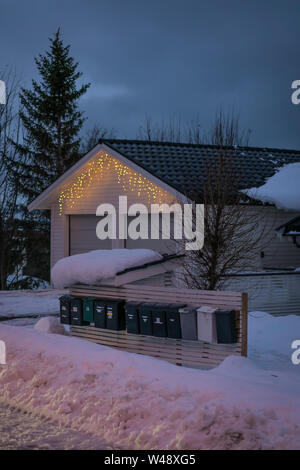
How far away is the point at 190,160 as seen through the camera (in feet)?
67.3

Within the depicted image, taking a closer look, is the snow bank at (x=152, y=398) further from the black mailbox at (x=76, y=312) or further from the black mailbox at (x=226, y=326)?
the black mailbox at (x=76, y=312)

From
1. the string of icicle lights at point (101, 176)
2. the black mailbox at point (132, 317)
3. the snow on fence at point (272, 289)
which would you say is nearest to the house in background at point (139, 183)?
the string of icicle lights at point (101, 176)

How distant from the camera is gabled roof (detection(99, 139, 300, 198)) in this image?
18.7 m

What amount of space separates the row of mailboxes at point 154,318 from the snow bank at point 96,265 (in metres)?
0.41

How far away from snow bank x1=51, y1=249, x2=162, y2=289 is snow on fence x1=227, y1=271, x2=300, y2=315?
428 cm

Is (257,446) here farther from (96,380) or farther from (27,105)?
(27,105)

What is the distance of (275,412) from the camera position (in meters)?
5.94

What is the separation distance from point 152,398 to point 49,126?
31567 mm

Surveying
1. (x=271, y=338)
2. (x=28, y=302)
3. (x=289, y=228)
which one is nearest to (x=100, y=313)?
(x=271, y=338)

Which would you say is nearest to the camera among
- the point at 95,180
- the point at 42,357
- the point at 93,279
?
the point at 42,357

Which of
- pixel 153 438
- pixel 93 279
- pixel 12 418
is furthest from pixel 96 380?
pixel 93 279

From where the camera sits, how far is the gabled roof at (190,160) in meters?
18.7

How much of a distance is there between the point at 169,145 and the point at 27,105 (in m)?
17.4

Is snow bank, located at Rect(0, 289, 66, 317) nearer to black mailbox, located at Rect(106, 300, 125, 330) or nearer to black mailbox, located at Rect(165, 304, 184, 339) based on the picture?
black mailbox, located at Rect(106, 300, 125, 330)
